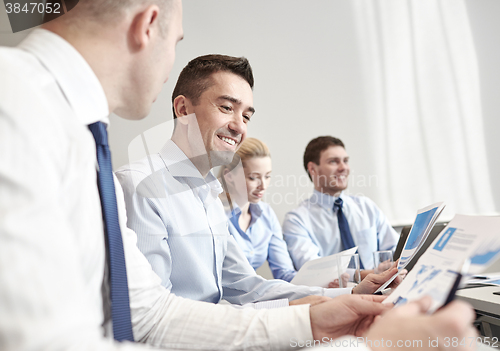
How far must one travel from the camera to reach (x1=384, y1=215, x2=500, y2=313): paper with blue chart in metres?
0.45

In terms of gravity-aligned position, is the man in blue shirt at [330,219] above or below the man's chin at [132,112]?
below

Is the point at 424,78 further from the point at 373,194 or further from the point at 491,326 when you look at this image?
the point at 491,326

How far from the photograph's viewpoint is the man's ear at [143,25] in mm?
544

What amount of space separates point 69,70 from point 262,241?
6.16 ft

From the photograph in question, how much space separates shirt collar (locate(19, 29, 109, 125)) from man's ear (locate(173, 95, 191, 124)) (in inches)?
33.7

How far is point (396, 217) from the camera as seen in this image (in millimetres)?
3008

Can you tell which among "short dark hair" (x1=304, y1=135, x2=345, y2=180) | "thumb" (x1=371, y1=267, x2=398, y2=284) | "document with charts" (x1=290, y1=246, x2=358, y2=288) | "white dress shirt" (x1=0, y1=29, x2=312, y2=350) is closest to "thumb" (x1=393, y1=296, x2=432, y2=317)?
"white dress shirt" (x1=0, y1=29, x2=312, y2=350)

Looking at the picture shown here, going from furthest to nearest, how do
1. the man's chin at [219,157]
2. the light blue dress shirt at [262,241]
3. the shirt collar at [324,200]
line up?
the shirt collar at [324,200]
the light blue dress shirt at [262,241]
the man's chin at [219,157]

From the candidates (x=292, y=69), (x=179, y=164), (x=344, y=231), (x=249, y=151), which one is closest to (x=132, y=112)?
(x=179, y=164)

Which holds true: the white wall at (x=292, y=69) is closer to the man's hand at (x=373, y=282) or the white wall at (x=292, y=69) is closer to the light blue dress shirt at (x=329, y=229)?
the light blue dress shirt at (x=329, y=229)

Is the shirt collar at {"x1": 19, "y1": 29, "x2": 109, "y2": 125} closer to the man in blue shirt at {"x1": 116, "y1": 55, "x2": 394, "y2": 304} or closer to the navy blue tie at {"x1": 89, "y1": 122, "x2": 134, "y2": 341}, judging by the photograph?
the navy blue tie at {"x1": 89, "y1": 122, "x2": 134, "y2": 341}

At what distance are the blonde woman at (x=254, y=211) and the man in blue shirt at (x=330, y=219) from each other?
0.10 m

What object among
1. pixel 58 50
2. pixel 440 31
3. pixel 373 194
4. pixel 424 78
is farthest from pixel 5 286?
pixel 440 31

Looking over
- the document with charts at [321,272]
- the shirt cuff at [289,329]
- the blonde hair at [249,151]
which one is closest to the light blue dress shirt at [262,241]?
the blonde hair at [249,151]
